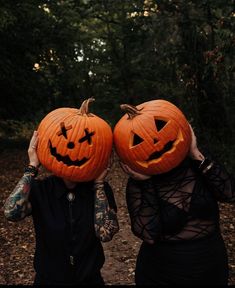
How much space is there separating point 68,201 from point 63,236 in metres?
0.24

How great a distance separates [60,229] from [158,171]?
79cm

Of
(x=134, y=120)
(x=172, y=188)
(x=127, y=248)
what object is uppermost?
(x=134, y=120)

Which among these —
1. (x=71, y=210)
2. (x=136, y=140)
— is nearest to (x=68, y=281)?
(x=71, y=210)

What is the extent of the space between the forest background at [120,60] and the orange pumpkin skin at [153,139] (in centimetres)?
350

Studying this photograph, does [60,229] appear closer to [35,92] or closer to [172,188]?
[172,188]

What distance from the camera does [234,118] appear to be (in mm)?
10406

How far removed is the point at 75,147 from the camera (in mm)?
3006

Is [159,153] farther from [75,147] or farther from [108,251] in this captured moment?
[108,251]

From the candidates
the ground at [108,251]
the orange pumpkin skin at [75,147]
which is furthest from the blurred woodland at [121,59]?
the orange pumpkin skin at [75,147]

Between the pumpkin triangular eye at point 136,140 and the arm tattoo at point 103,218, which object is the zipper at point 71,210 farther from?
the pumpkin triangular eye at point 136,140

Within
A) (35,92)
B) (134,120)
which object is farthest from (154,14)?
(134,120)

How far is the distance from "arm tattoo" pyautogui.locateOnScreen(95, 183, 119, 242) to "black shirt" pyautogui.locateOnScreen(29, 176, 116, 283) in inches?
3.4

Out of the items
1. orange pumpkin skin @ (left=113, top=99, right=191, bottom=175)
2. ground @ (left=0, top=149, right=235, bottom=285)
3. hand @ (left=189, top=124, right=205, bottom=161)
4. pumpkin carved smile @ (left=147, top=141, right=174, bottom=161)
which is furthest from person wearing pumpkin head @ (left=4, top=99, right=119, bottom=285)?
ground @ (left=0, top=149, right=235, bottom=285)

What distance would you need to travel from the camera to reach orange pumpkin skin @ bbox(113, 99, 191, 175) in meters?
2.95
